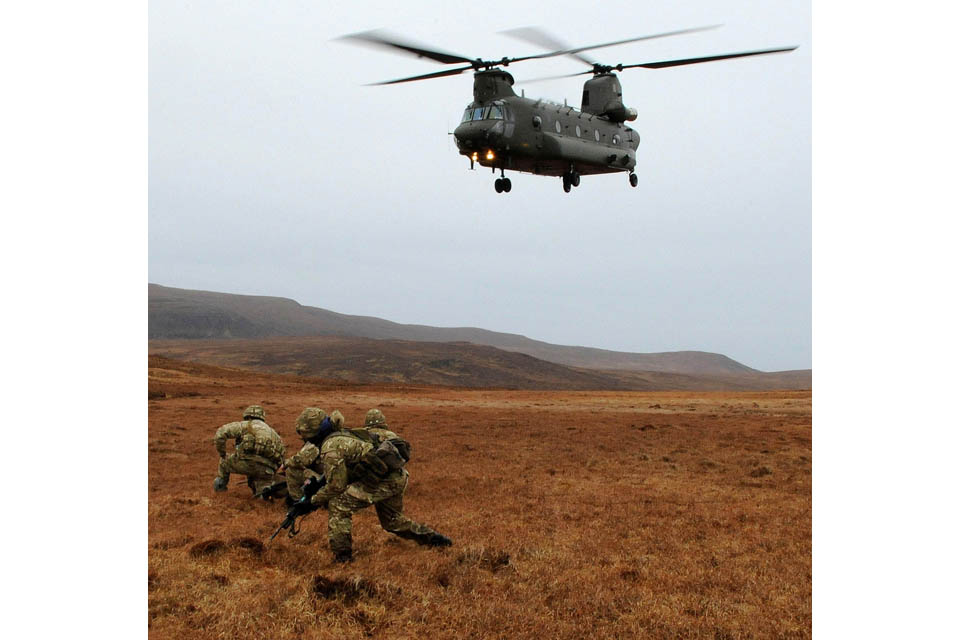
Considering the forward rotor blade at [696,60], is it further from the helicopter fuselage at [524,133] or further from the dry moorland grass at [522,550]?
the dry moorland grass at [522,550]

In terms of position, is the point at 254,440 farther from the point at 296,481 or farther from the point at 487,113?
the point at 487,113

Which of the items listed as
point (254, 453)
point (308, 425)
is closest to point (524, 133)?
point (254, 453)

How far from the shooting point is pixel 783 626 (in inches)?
251

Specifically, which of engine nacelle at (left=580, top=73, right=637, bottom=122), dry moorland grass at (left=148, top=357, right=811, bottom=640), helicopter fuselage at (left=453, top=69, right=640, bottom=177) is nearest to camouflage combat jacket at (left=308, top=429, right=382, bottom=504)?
dry moorland grass at (left=148, top=357, right=811, bottom=640)

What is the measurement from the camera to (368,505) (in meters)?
7.86

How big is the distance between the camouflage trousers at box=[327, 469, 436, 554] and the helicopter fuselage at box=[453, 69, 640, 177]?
13915mm

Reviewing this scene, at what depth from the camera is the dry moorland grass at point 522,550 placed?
6375mm

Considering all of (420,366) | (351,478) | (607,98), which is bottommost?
(420,366)

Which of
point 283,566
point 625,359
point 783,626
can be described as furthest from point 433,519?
point 625,359

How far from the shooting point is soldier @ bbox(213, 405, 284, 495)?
11391 millimetres

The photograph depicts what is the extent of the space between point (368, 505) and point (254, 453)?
14.4ft

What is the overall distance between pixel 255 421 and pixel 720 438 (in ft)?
47.8

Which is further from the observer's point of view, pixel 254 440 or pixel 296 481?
pixel 254 440

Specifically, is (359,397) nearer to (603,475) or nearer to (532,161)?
(532,161)
